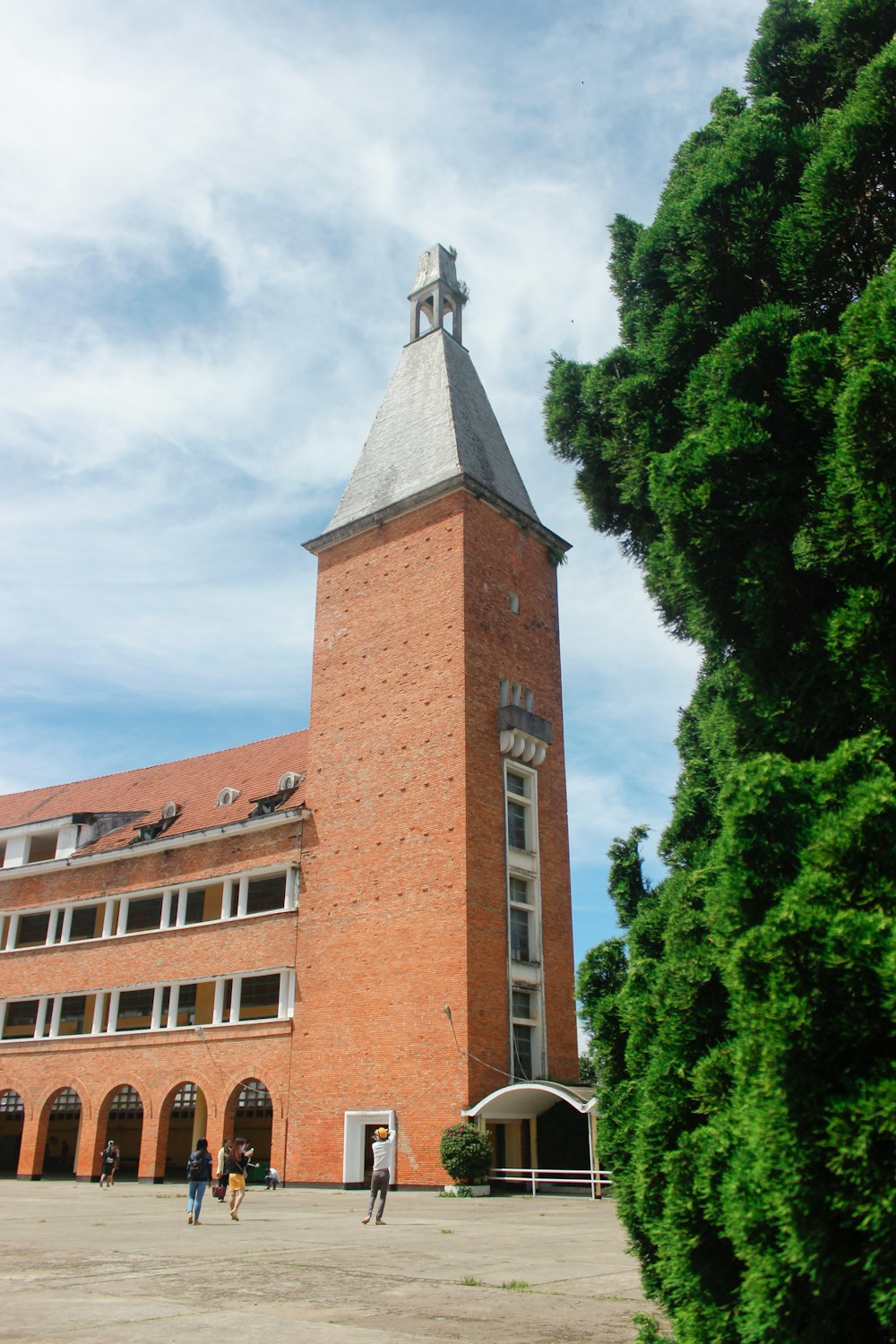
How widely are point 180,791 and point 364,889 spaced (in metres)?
13.2

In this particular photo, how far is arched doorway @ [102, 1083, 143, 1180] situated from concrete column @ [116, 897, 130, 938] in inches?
210

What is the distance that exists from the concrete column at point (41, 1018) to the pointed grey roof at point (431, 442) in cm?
1818

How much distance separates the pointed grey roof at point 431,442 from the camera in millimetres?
31828

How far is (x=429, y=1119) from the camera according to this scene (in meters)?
24.9

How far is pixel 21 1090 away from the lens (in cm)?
3453

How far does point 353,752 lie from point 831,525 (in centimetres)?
2417

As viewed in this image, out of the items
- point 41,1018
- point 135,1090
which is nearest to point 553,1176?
point 135,1090

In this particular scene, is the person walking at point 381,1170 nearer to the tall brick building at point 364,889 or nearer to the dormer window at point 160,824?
the tall brick building at point 364,889

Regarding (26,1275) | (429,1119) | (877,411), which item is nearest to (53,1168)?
(429,1119)

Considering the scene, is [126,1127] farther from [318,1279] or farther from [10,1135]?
[318,1279]

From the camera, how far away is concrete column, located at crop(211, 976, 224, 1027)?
30.5 m

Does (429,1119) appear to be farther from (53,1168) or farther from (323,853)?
(53,1168)

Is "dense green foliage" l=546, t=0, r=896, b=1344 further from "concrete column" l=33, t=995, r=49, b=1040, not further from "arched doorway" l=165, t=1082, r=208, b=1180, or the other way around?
"concrete column" l=33, t=995, r=49, b=1040

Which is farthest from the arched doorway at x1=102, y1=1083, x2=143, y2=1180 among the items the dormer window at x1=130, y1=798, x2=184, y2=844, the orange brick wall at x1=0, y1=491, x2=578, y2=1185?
the dormer window at x1=130, y1=798, x2=184, y2=844
